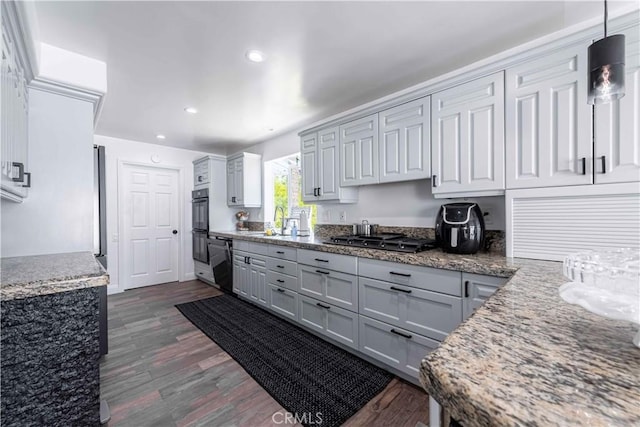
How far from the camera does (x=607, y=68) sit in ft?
2.73

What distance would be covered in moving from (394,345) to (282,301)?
136 centimetres

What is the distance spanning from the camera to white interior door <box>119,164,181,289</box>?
14.0ft

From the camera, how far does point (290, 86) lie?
2521 millimetres

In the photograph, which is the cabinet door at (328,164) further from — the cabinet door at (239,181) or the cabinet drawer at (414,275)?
the cabinet door at (239,181)

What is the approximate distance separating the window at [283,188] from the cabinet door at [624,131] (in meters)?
2.97

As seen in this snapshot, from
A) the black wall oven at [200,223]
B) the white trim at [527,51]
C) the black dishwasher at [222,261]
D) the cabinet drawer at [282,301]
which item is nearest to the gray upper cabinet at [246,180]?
the black wall oven at [200,223]

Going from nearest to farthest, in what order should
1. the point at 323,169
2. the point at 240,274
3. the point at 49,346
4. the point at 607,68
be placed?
the point at 607,68
the point at 49,346
the point at 323,169
the point at 240,274

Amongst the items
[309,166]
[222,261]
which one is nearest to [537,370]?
[309,166]

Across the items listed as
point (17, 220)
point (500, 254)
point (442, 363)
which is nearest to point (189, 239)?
point (17, 220)

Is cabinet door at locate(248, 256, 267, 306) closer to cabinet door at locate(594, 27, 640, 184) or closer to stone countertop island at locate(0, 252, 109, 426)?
stone countertop island at locate(0, 252, 109, 426)

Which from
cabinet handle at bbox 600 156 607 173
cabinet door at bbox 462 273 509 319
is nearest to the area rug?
cabinet door at bbox 462 273 509 319

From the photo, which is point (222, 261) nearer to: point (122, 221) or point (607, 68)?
point (122, 221)

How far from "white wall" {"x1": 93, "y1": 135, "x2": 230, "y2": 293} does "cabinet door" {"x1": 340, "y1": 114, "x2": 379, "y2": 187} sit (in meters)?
3.44

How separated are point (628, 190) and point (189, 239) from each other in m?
5.40
